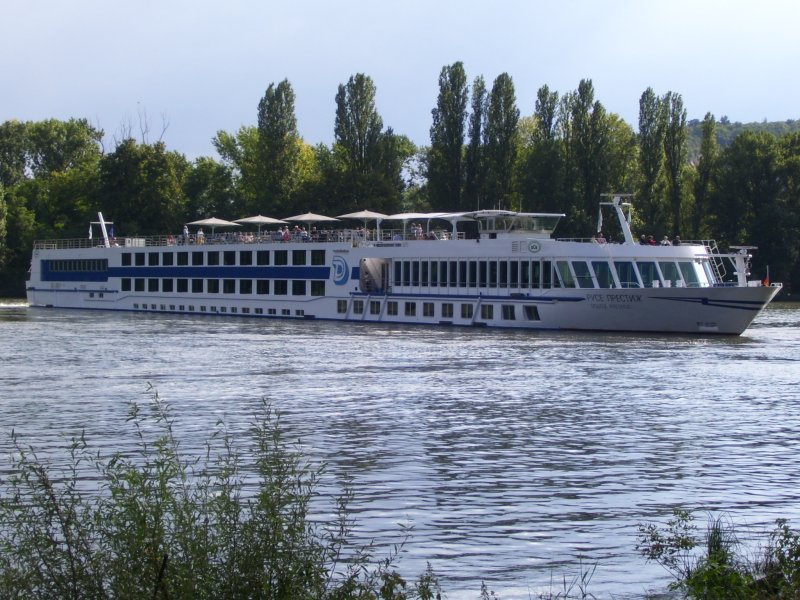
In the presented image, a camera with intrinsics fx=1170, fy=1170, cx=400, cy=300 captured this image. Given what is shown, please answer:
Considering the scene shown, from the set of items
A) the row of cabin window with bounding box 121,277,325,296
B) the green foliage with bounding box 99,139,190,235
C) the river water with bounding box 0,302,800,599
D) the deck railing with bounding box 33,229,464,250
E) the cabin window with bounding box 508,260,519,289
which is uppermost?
the green foliage with bounding box 99,139,190,235

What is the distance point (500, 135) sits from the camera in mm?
87875

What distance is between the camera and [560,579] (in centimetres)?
1295

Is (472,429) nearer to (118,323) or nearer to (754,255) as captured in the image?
(118,323)

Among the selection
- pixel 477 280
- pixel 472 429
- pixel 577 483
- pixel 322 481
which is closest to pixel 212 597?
pixel 322 481

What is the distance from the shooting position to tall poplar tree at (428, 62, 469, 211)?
291 ft

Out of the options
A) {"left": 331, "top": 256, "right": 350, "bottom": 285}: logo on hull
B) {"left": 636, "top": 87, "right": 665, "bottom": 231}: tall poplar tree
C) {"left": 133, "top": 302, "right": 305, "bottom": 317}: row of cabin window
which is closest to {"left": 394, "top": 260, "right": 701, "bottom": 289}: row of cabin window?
{"left": 331, "top": 256, "right": 350, "bottom": 285}: logo on hull

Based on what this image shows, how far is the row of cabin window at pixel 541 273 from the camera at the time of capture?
52031mm

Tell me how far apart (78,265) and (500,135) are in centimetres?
3220

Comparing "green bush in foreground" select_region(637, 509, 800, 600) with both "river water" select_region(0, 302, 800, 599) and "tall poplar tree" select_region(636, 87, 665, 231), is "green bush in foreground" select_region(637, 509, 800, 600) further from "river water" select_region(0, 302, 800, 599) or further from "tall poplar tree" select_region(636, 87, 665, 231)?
"tall poplar tree" select_region(636, 87, 665, 231)

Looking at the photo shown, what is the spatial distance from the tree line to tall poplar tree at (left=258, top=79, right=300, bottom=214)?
0.12m

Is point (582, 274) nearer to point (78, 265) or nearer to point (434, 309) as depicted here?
point (434, 309)

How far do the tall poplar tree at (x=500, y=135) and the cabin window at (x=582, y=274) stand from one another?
35.0 metres

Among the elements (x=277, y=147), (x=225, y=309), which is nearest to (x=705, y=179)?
(x=277, y=147)

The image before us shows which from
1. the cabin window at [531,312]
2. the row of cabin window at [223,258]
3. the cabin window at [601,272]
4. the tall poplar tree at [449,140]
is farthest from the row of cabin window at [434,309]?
the tall poplar tree at [449,140]
